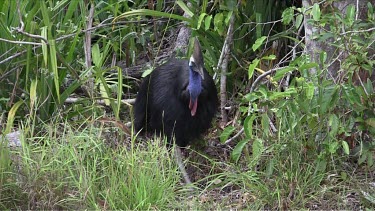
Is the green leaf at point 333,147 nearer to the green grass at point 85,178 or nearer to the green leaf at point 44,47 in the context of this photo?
the green grass at point 85,178

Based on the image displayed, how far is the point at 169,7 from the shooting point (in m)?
6.04

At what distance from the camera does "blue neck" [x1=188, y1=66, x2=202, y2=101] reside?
176 inches

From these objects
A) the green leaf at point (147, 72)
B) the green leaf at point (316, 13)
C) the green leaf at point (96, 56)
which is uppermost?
the green leaf at point (316, 13)

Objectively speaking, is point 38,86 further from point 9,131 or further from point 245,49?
point 245,49

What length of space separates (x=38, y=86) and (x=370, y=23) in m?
1.97

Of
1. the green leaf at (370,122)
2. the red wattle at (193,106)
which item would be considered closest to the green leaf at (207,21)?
the red wattle at (193,106)

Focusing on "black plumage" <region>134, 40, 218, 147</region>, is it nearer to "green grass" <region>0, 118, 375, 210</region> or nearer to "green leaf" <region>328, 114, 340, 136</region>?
"green grass" <region>0, 118, 375, 210</region>

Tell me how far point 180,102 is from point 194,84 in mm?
229

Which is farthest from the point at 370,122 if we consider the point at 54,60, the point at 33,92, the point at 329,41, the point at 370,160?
the point at 33,92

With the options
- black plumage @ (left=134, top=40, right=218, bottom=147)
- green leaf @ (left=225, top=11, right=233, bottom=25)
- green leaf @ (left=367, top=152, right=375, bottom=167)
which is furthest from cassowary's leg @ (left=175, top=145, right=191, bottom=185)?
green leaf @ (left=367, top=152, right=375, bottom=167)

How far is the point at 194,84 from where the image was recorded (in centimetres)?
450

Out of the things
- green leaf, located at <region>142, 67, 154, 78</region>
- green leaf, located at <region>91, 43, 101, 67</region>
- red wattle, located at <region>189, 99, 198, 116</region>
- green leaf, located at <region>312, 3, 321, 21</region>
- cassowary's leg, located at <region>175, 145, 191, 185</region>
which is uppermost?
green leaf, located at <region>312, 3, 321, 21</region>

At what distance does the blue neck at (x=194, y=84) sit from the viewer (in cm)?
448

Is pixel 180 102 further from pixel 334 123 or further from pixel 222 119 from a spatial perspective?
pixel 334 123
